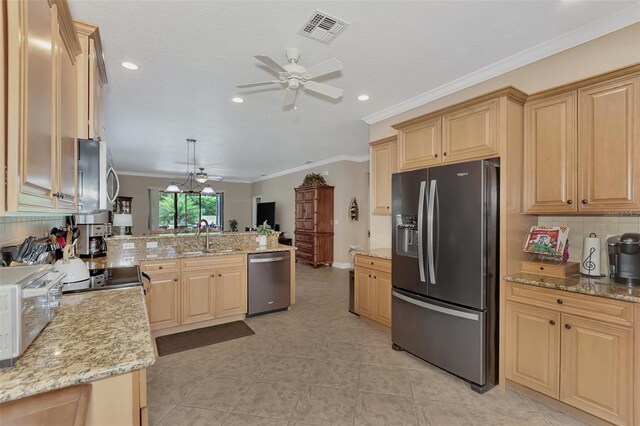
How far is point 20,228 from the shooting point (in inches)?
77.2

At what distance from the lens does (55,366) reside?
101 cm

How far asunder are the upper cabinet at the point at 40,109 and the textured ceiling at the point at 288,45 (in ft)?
2.51

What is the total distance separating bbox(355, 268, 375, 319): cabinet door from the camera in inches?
141

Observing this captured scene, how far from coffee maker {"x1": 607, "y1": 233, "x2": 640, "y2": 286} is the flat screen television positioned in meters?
8.79

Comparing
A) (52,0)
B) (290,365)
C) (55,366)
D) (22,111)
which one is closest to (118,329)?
(55,366)

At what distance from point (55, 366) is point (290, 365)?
2.03m

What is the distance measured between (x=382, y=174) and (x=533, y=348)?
2374 millimetres

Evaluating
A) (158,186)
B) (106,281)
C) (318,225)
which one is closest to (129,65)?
(106,281)

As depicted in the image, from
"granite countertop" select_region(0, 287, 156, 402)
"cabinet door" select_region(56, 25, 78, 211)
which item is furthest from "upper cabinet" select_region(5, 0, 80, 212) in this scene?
"granite countertop" select_region(0, 287, 156, 402)

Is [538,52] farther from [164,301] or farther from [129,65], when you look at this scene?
[164,301]

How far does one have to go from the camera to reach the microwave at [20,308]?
3.18 ft

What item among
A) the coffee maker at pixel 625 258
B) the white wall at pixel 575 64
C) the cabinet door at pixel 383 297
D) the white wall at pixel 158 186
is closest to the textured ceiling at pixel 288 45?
the white wall at pixel 575 64

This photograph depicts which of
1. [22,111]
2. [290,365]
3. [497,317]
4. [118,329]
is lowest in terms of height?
[290,365]

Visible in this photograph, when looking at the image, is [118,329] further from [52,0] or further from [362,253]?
[362,253]
